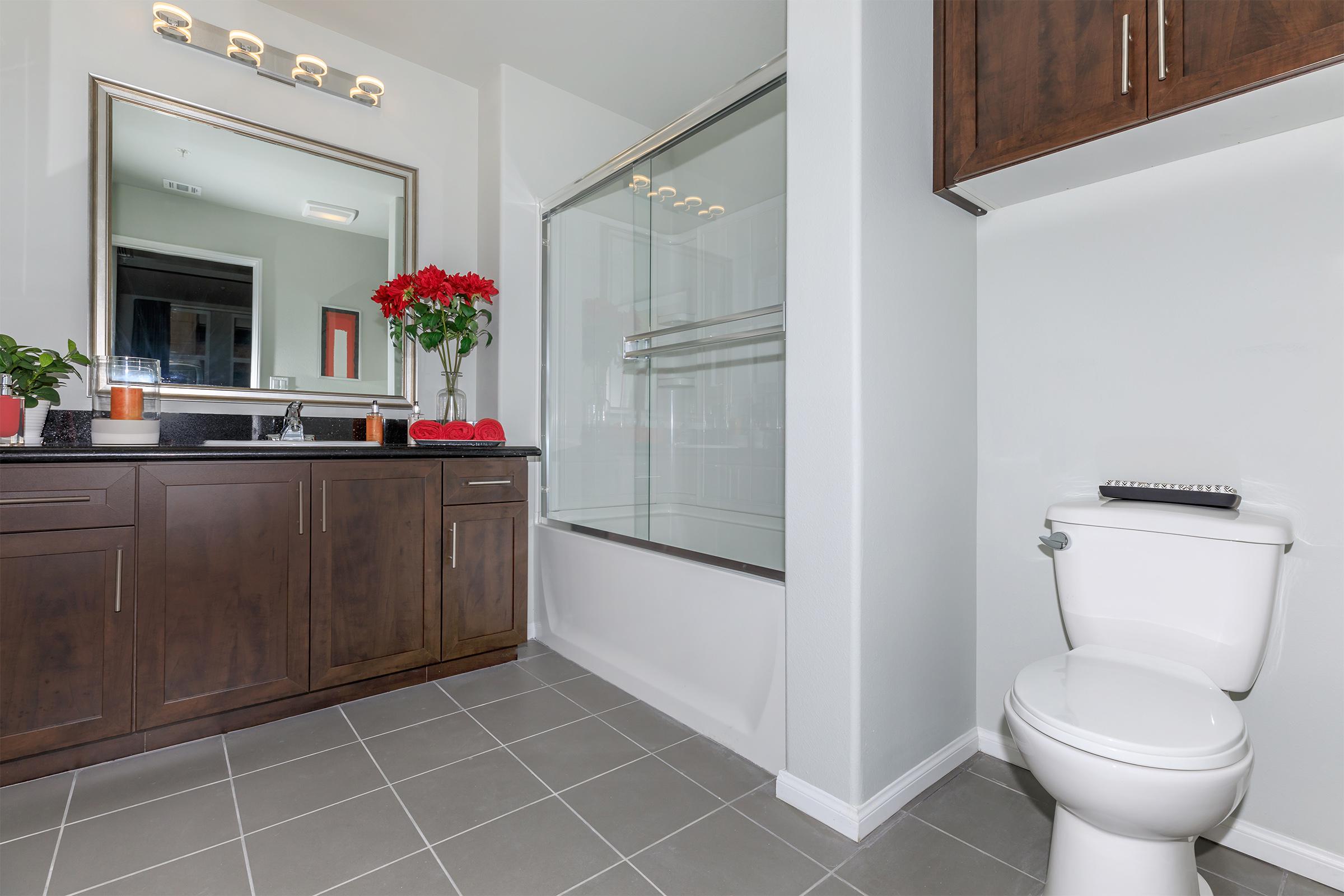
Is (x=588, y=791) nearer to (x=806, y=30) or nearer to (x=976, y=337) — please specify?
(x=976, y=337)

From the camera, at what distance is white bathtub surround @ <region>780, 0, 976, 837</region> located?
141 cm

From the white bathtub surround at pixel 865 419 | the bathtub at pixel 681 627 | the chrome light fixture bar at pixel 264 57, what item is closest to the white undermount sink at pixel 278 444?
the bathtub at pixel 681 627

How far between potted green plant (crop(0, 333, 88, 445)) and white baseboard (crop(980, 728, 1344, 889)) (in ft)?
9.04

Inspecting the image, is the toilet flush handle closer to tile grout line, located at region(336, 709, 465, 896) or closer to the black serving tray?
the black serving tray

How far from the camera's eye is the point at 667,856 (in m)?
1.33

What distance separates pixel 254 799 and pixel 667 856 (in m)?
1.04

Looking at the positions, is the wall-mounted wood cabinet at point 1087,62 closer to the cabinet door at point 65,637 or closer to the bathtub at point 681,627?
the bathtub at point 681,627

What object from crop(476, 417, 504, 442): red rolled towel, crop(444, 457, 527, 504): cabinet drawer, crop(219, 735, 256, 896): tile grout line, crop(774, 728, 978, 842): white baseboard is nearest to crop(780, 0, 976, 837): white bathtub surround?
crop(774, 728, 978, 842): white baseboard

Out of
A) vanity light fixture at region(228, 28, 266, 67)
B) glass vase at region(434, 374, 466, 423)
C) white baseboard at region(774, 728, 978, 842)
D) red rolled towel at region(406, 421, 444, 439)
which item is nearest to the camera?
white baseboard at region(774, 728, 978, 842)

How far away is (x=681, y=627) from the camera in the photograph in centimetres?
197

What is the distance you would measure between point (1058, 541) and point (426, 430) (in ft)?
6.93

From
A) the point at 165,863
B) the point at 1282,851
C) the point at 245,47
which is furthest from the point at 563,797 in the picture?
the point at 245,47

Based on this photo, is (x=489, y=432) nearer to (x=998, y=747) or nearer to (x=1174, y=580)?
(x=998, y=747)

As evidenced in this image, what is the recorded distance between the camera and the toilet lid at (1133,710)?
96cm
